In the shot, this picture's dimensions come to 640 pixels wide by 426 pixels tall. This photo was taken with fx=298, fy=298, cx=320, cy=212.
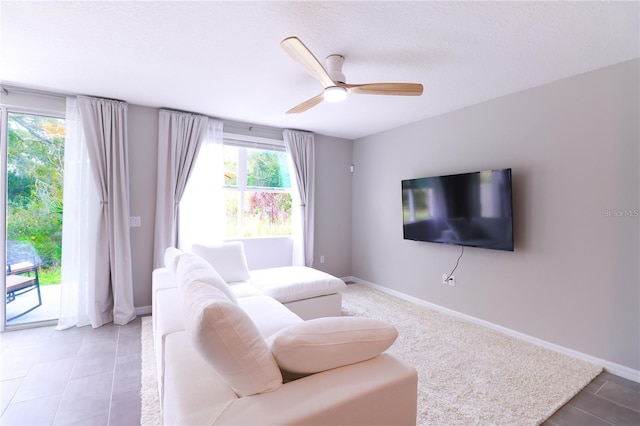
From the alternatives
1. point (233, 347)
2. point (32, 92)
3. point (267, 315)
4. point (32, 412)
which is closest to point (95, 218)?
point (32, 92)

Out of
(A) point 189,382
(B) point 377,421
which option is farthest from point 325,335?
(A) point 189,382

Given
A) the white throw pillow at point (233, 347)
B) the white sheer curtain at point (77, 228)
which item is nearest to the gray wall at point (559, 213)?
the white throw pillow at point (233, 347)

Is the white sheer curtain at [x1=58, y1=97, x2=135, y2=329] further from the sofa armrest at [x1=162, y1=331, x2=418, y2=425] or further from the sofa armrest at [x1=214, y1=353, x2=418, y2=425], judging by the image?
the sofa armrest at [x1=214, y1=353, x2=418, y2=425]

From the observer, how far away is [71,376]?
227 cm

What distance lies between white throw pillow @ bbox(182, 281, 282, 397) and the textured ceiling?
1.72 m

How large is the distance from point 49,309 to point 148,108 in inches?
99.1

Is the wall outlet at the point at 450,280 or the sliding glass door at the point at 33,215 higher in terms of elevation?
the sliding glass door at the point at 33,215

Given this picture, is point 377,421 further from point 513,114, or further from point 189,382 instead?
point 513,114

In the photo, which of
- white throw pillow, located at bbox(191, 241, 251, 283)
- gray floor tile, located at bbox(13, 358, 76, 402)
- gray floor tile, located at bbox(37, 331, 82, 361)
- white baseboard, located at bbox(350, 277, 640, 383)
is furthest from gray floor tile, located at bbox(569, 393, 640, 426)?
gray floor tile, located at bbox(37, 331, 82, 361)

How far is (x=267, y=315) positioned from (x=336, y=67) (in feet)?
6.44

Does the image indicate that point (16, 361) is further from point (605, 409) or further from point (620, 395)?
point (620, 395)

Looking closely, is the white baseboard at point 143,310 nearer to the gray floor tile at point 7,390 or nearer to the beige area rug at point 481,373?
the gray floor tile at point 7,390

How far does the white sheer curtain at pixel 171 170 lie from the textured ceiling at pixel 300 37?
1.51 feet

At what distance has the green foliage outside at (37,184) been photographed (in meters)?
3.10
